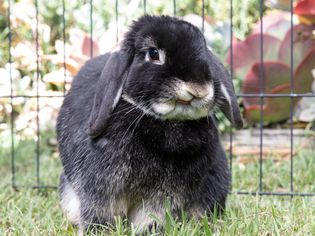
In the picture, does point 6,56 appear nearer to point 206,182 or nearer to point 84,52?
point 84,52

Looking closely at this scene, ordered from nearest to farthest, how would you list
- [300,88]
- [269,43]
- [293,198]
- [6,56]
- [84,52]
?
[293,198] → [300,88] → [269,43] → [84,52] → [6,56]

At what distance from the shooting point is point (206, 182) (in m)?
2.47

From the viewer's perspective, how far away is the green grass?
2311mm

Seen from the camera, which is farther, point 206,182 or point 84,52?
point 84,52

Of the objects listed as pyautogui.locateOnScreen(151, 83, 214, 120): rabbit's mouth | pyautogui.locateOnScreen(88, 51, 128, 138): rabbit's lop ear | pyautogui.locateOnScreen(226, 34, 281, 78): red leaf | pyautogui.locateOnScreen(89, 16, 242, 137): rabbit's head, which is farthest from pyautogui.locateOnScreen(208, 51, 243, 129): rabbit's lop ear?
pyautogui.locateOnScreen(226, 34, 281, 78): red leaf

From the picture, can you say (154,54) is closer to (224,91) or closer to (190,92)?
(190,92)

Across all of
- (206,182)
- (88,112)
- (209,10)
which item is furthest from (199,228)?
(209,10)

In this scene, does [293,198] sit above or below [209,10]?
below

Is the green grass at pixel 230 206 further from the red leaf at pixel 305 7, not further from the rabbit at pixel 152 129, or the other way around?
the red leaf at pixel 305 7

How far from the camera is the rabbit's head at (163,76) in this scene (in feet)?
6.64

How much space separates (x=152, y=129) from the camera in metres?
2.22

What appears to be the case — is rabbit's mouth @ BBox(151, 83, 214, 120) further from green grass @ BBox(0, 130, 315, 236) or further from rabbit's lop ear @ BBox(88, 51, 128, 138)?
green grass @ BBox(0, 130, 315, 236)

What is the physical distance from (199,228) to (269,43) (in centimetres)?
250

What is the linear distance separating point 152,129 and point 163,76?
A: 269mm
